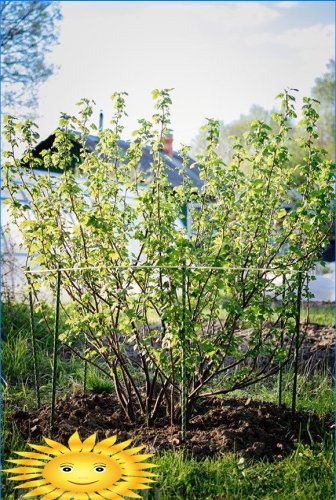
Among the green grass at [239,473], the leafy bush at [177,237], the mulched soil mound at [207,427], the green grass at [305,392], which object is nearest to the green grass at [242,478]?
the green grass at [239,473]

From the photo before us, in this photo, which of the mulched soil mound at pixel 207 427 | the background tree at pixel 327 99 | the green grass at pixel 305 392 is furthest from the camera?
the background tree at pixel 327 99

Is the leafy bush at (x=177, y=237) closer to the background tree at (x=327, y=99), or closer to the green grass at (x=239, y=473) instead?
the green grass at (x=239, y=473)

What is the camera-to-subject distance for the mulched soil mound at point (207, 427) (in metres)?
3.62

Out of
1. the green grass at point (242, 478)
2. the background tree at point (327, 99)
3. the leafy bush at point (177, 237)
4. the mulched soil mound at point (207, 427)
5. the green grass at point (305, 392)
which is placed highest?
the background tree at point (327, 99)

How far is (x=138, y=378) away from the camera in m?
5.43

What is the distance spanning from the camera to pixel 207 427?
399 centimetres

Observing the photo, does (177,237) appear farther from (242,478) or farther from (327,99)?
(327,99)

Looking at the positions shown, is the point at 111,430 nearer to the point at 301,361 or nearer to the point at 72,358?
the point at 72,358

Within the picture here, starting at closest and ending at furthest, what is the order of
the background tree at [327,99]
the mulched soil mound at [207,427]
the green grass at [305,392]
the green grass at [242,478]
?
the green grass at [242,478] → the mulched soil mound at [207,427] → the green grass at [305,392] → the background tree at [327,99]

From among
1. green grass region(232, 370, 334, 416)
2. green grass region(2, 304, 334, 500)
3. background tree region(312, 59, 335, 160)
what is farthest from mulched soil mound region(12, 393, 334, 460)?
background tree region(312, 59, 335, 160)

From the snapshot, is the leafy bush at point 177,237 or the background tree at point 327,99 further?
the background tree at point 327,99

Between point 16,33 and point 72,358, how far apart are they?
28.1ft

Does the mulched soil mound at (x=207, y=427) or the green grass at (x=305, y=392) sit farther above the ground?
the green grass at (x=305, y=392)

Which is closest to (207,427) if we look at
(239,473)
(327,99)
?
(239,473)
